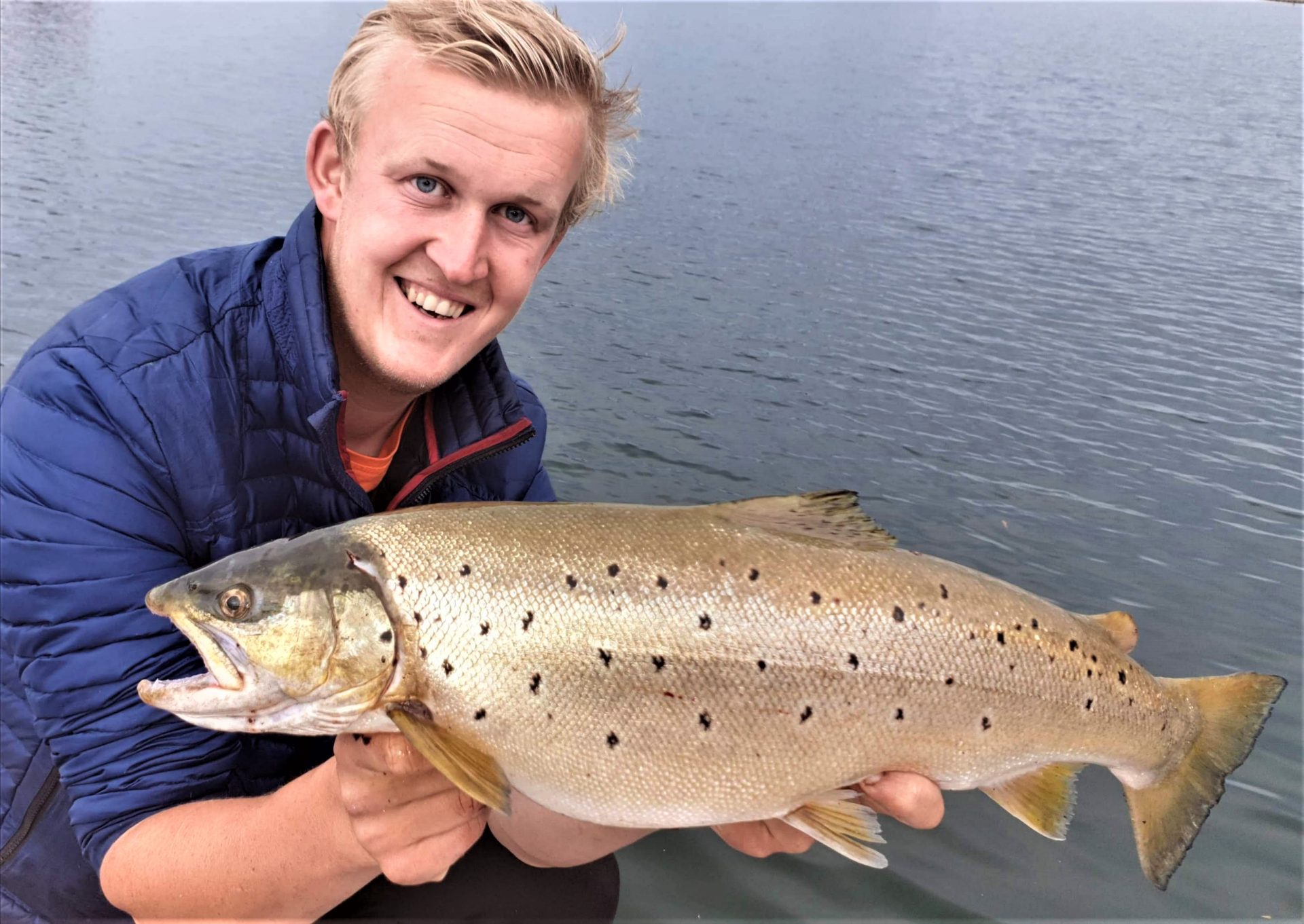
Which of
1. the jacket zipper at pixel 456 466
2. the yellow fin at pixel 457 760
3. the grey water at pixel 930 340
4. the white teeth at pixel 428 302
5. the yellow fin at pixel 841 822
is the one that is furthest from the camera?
the grey water at pixel 930 340

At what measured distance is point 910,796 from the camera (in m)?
2.59

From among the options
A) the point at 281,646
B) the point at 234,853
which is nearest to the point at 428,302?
the point at 281,646

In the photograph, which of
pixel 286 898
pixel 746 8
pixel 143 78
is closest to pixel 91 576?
pixel 286 898

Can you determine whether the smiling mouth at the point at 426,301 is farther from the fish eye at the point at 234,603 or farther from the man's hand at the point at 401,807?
the man's hand at the point at 401,807

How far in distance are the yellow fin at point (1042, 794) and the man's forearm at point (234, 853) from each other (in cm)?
188

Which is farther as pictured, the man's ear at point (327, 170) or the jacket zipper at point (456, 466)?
the jacket zipper at point (456, 466)

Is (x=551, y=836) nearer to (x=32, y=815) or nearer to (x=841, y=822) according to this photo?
(x=841, y=822)

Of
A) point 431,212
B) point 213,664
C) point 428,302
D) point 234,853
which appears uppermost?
point 431,212

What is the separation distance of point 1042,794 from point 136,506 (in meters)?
2.74

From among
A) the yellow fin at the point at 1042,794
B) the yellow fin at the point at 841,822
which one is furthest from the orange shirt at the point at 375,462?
the yellow fin at the point at 1042,794

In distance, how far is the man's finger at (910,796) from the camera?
2.59 m

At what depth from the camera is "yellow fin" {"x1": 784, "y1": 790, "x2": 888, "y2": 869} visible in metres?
2.53

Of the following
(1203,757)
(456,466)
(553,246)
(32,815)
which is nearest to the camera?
(32,815)

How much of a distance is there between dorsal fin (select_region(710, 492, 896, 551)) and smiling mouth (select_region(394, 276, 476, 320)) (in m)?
1.05
